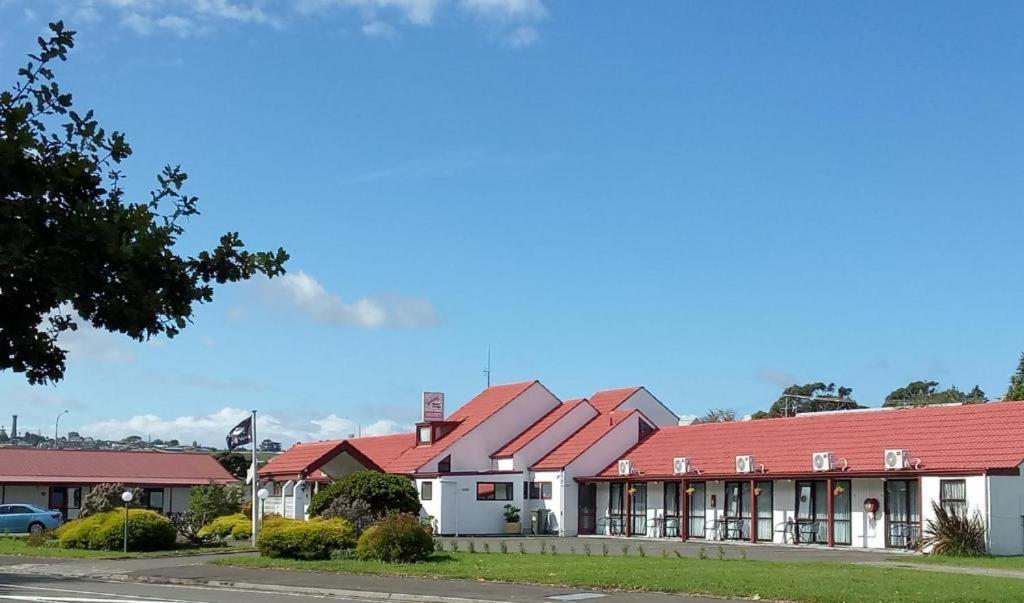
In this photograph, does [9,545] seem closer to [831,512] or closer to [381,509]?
[381,509]

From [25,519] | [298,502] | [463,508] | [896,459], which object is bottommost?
[25,519]

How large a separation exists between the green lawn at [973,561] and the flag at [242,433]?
2030cm

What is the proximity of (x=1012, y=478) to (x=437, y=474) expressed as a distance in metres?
24.6

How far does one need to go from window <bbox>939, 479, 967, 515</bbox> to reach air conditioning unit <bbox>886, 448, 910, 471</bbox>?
1.44 metres

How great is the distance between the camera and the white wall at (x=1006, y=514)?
34.0 m

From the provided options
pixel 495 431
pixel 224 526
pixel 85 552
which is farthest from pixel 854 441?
pixel 85 552

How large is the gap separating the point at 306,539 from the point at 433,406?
26595mm

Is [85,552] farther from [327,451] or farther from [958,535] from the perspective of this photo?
[958,535]

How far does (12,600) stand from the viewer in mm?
21078

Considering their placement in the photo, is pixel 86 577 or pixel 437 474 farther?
pixel 437 474

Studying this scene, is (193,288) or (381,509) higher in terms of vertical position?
(193,288)

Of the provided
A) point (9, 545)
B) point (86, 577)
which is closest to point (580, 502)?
point (9, 545)

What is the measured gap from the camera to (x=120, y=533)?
36312 mm

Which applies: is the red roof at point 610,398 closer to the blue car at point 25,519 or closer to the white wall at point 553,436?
the white wall at point 553,436
